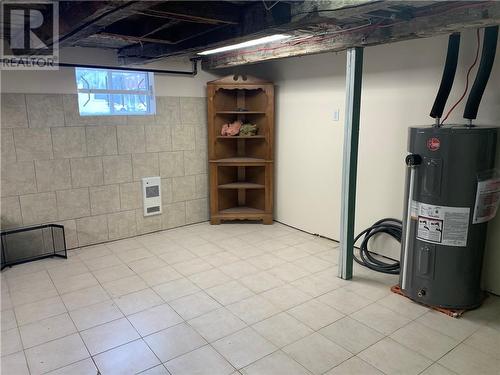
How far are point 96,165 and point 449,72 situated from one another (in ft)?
12.2

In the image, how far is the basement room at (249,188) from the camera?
2477 millimetres

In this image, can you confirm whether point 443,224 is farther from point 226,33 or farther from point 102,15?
point 102,15

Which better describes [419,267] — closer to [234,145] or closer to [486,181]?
[486,181]

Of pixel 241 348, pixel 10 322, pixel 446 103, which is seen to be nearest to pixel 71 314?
pixel 10 322

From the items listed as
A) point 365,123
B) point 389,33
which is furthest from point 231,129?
point 389,33

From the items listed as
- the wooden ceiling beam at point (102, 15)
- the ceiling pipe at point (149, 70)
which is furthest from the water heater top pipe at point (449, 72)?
the ceiling pipe at point (149, 70)

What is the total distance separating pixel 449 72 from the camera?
9.59ft

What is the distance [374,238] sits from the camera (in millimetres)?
4027

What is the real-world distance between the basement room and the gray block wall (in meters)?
0.02

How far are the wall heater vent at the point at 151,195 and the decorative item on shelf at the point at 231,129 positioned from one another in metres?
1.09

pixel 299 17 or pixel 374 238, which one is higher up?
pixel 299 17

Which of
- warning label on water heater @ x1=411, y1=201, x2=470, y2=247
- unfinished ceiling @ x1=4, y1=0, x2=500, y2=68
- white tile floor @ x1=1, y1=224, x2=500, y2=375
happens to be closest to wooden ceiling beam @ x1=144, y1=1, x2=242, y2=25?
unfinished ceiling @ x1=4, y1=0, x2=500, y2=68

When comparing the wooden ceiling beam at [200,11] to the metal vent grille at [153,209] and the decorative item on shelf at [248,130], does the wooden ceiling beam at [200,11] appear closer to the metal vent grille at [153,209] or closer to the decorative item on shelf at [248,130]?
the decorative item on shelf at [248,130]

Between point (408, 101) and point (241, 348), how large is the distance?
2.64 meters
